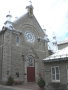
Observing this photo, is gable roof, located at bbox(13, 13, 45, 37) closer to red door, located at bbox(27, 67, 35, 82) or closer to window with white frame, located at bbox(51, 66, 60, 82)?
red door, located at bbox(27, 67, 35, 82)

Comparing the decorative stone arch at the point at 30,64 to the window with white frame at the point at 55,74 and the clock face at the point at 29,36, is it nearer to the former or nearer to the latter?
the clock face at the point at 29,36

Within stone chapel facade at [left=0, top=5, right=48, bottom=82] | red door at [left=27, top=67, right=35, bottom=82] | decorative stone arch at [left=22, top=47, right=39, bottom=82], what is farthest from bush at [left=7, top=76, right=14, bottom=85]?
red door at [left=27, top=67, right=35, bottom=82]

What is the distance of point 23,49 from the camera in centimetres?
3148

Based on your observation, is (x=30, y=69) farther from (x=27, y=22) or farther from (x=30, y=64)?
(x=27, y=22)

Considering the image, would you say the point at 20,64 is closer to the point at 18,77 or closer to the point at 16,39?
the point at 18,77

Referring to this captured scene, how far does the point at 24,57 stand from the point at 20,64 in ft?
4.99

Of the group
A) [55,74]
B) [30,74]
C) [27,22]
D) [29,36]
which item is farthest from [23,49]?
[55,74]

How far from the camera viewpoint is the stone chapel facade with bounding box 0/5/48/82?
1144 inches

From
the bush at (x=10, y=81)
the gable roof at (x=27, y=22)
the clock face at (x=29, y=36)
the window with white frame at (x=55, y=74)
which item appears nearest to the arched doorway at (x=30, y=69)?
the clock face at (x=29, y=36)

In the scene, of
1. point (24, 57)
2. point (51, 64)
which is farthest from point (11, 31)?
point (51, 64)

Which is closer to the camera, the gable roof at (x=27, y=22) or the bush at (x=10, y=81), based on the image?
the bush at (x=10, y=81)

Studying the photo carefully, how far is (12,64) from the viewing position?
29.2 metres

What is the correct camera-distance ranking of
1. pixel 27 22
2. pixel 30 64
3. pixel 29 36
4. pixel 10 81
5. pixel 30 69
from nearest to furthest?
pixel 10 81 < pixel 30 69 < pixel 30 64 < pixel 29 36 < pixel 27 22

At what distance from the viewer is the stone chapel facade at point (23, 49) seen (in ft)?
95.3
